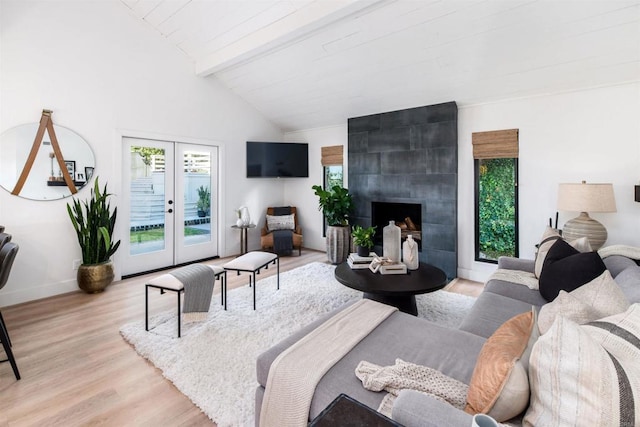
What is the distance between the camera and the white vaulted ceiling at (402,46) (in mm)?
2725

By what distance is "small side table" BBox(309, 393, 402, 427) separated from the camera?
82 cm

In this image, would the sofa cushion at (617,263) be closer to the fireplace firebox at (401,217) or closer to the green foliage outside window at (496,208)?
the green foliage outside window at (496,208)

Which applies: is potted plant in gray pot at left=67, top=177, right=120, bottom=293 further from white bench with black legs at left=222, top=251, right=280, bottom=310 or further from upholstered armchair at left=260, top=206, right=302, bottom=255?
upholstered armchair at left=260, top=206, right=302, bottom=255

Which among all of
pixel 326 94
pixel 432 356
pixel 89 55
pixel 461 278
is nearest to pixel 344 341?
pixel 432 356

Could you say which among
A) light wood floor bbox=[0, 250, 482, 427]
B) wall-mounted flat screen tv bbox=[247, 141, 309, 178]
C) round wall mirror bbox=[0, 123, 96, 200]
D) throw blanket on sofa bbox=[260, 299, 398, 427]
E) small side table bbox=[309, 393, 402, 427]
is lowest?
light wood floor bbox=[0, 250, 482, 427]

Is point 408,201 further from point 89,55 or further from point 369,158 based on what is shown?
point 89,55

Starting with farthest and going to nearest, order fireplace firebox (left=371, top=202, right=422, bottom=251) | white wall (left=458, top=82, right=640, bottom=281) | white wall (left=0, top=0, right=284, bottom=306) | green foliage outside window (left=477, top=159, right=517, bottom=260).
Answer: fireplace firebox (left=371, top=202, right=422, bottom=251) < green foliage outside window (left=477, top=159, right=517, bottom=260) < white wall (left=0, top=0, right=284, bottom=306) < white wall (left=458, top=82, right=640, bottom=281)

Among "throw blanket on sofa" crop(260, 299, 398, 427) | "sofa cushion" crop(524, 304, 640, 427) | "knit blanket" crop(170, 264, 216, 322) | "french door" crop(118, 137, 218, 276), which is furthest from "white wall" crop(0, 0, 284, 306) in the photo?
"sofa cushion" crop(524, 304, 640, 427)

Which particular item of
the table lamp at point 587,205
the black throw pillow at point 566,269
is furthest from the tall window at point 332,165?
the black throw pillow at point 566,269

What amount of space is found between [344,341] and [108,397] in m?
1.51

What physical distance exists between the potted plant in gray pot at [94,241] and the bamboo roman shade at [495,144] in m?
4.67

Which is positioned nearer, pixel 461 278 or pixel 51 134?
pixel 51 134

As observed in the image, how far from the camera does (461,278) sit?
422 centimetres

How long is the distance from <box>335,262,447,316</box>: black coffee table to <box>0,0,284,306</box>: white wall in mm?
3268
